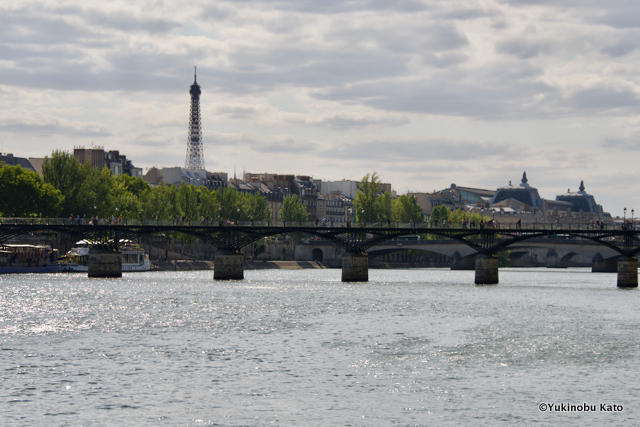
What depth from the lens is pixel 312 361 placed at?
56.8 meters

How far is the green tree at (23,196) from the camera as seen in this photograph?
14988cm

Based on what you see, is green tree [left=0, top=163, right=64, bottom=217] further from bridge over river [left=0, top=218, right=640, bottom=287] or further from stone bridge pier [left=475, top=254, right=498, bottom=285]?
stone bridge pier [left=475, top=254, right=498, bottom=285]

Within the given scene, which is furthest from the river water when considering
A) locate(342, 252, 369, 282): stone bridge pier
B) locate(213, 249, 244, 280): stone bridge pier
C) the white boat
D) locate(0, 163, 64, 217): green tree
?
the white boat

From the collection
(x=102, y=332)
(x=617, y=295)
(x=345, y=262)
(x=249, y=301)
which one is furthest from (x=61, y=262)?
(x=102, y=332)

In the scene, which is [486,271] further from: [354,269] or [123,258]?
[123,258]

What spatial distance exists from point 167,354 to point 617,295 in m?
66.3

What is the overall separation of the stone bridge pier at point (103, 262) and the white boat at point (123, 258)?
48.9ft

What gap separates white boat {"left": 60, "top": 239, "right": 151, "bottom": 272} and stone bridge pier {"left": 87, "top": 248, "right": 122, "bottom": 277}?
48.9 feet

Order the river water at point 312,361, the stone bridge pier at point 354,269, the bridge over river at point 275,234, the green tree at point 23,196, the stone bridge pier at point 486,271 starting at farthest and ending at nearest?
the green tree at point 23,196 < the stone bridge pier at point 354,269 < the stone bridge pier at point 486,271 < the bridge over river at point 275,234 < the river water at point 312,361

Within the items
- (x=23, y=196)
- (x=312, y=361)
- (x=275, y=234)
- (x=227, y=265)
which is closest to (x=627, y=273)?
(x=275, y=234)

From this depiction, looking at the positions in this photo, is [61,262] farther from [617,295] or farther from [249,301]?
[617,295]

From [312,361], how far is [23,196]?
10142 centimetres

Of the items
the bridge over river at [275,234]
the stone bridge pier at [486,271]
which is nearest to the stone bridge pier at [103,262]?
the bridge over river at [275,234]

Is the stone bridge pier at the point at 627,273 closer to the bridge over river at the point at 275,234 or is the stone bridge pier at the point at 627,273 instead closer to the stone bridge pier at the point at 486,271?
the bridge over river at the point at 275,234
